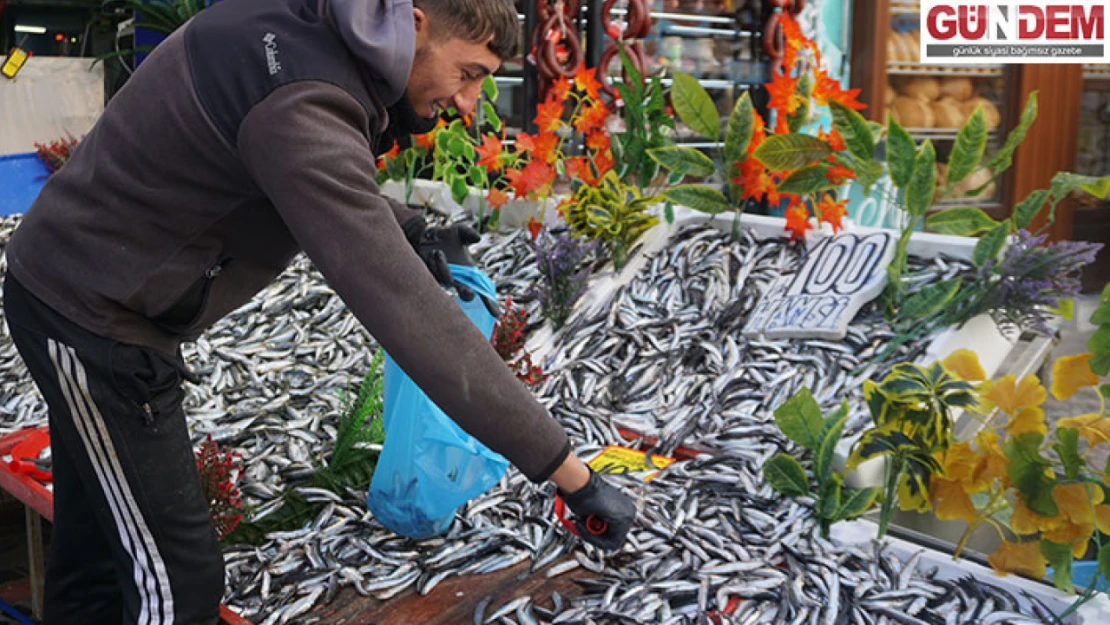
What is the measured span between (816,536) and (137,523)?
182 centimetres

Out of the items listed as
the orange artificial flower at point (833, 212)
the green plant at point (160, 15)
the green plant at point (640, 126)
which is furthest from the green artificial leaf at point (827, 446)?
the green plant at point (160, 15)

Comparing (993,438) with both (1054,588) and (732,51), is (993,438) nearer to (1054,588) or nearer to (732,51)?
(1054,588)

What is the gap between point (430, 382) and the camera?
1.63 m

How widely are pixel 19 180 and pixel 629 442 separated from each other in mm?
5409

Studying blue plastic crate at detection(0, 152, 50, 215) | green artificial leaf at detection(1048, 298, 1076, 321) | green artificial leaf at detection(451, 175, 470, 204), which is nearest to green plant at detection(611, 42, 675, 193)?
green artificial leaf at detection(451, 175, 470, 204)

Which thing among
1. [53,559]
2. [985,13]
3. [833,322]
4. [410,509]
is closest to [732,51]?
[985,13]

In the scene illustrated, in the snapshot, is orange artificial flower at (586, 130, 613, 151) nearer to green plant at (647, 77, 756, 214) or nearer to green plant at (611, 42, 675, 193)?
green plant at (611, 42, 675, 193)

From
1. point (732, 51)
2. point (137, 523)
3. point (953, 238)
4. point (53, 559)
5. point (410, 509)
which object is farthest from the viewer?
point (732, 51)

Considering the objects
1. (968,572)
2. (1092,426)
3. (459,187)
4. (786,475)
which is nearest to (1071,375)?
(1092,426)

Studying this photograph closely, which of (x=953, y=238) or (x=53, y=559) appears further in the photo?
(x=953, y=238)

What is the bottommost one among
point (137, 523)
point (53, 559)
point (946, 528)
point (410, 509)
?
point (946, 528)

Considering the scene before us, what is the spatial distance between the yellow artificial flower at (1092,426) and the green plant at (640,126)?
9.16 ft

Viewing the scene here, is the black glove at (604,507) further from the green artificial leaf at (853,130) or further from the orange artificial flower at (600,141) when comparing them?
the orange artificial flower at (600,141)

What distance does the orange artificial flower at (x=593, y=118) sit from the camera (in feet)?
17.1
